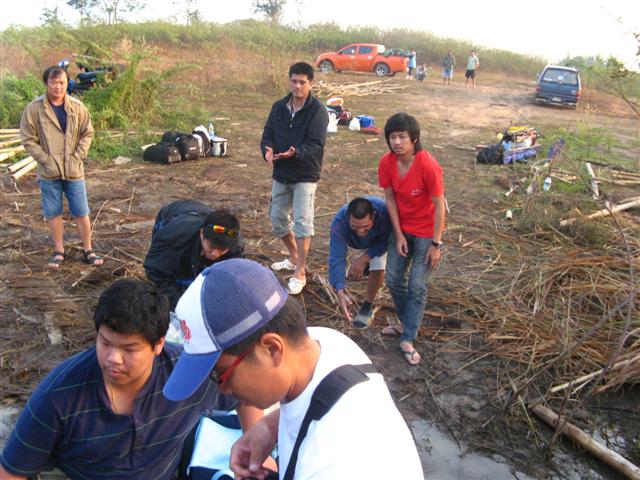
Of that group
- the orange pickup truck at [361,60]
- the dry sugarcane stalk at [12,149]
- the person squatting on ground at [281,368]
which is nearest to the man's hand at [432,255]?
the person squatting on ground at [281,368]

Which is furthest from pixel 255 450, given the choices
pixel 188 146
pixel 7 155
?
pixel 7 155

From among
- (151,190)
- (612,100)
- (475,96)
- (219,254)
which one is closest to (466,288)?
(219,254)

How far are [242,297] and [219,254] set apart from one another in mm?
2320

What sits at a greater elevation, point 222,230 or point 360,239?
point 222,230

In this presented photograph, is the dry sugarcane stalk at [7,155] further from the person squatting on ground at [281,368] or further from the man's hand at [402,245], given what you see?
the person squatting on ground at [281,368]

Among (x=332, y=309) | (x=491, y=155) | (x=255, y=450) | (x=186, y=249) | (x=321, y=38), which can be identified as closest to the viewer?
(x=255, y=450)

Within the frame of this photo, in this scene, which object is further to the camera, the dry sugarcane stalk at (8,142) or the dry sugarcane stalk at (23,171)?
the dry sugarcane stalk at (8,142)

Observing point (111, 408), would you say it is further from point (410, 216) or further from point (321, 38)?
point (321, 38)

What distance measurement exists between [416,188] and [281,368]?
9.74ft

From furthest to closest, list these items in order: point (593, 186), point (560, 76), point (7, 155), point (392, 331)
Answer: point (560, 76) → point (7, 155) → point (593, 186) → point (392, 331)

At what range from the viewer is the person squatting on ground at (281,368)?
1141 millimetres

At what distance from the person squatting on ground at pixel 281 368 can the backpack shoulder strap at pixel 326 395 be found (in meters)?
0.01

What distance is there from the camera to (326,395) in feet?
3.96

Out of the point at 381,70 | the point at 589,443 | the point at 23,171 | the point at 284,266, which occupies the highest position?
the point at 381,70
